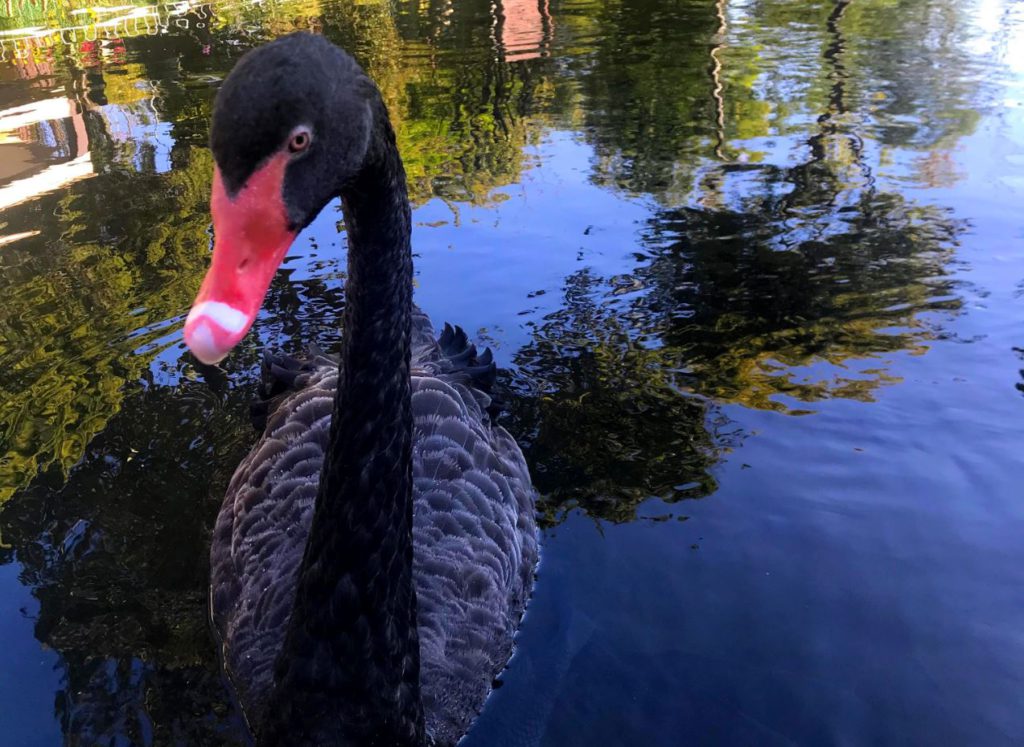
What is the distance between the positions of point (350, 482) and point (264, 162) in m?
0.82

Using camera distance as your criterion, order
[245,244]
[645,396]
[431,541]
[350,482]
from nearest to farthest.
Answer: [245,244] → [350,482] → [431,541] → [645,396]

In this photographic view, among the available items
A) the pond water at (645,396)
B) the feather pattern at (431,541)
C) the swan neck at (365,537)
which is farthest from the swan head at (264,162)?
the pond water at (645,396)

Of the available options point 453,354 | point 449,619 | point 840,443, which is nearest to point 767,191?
point 840,443

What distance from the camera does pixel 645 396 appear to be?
437 centimetres

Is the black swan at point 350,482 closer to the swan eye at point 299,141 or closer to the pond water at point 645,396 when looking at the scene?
the swan eye at point 299,141

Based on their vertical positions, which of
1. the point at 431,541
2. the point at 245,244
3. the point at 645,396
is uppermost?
the point at 245,244

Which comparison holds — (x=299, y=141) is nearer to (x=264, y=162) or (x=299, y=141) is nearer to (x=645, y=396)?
(x=264, y=162)

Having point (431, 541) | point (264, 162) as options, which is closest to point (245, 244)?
point (264, 162)

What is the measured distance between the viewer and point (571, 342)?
4836 millimetres

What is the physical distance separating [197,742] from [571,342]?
2784 millimetres

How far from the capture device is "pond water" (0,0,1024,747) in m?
2.93

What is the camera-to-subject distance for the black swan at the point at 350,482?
1652 mm

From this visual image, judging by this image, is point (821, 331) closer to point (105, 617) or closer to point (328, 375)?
point (328, 375)

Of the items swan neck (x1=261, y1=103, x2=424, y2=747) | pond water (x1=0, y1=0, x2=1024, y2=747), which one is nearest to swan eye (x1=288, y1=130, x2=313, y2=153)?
swan neck (x1=261, y1=103, x2=424, y2=747)
